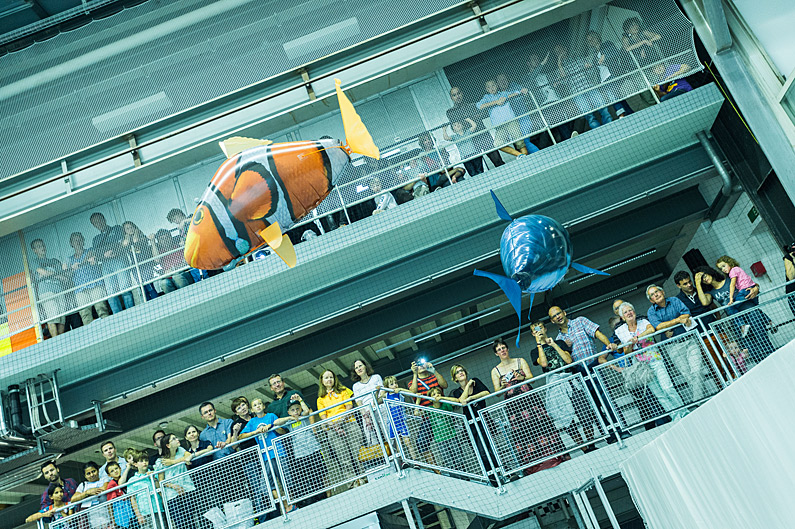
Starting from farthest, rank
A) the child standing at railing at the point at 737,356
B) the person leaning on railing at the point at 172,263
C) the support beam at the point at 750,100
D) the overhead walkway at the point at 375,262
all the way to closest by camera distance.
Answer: the person leaning on railing at the point at 172,263 < the overhead walkway at the point at 375,262 < the support beam at the point at 750,100 < the child standing at railing at the point at 737,356

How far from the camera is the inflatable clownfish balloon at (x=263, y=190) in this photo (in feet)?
24.1

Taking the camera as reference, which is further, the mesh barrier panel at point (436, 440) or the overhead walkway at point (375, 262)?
the overhead walkway at point (375, 262)

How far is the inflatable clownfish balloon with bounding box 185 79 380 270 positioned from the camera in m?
7.33

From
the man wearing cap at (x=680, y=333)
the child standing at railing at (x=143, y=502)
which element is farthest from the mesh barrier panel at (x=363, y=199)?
the child standing at railing at (x=143, y=502)

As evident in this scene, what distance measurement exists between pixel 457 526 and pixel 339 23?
9.60 m

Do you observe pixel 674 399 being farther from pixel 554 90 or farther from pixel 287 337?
pixel 287 337

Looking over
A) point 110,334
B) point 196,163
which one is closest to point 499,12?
point 196,163

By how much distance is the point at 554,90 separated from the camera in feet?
33.4

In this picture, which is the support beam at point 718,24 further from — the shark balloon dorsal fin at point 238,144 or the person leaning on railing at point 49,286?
the person leaning on railing at point 49,286

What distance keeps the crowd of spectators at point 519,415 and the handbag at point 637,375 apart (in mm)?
11

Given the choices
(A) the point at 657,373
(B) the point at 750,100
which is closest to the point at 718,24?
(B) the point at 750,100

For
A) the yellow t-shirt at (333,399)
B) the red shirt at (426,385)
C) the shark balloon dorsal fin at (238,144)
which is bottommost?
the red shirt at (426,385)

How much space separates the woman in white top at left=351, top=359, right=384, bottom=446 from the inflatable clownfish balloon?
182 centimetres

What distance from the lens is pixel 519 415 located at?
7539mm
